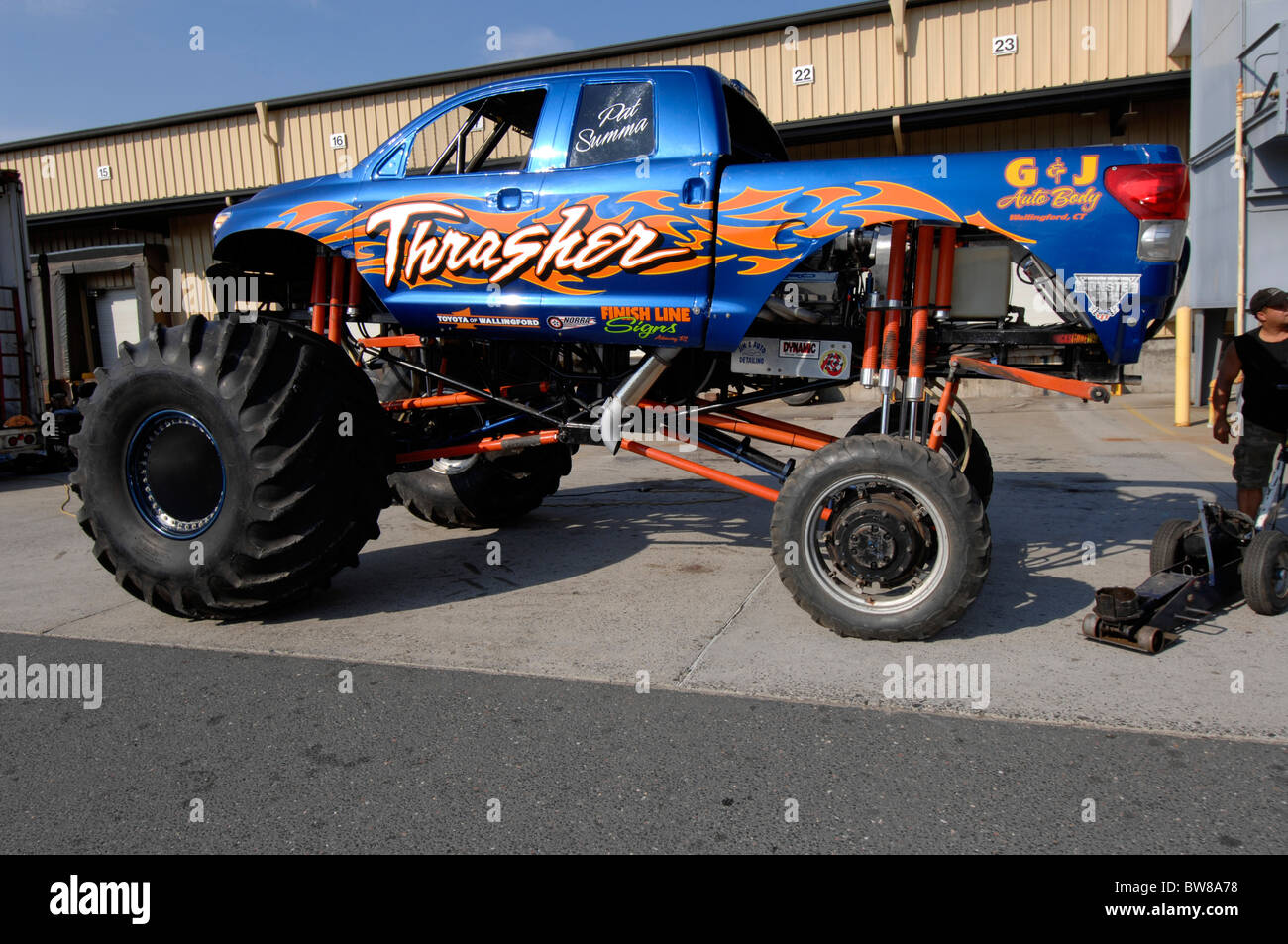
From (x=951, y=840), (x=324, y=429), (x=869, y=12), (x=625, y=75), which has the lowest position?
(x=951, y=840)

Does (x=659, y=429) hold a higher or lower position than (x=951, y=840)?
higher

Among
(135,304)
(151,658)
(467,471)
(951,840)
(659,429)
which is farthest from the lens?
(135,304)

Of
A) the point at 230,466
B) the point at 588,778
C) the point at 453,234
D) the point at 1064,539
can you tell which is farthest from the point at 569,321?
the point at 1064,539

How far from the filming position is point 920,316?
4.39 m

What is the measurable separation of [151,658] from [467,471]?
278 cm

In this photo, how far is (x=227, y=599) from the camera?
4.81m

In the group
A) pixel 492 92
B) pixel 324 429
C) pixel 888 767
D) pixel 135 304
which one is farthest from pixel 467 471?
pixel 135 304

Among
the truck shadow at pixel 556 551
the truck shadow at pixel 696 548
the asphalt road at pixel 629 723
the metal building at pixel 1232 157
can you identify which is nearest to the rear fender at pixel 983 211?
the truck shadow at pixel 696 548

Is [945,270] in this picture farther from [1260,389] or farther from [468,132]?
[468,132]

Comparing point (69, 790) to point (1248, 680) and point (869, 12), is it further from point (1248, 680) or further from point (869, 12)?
point (869, 12)

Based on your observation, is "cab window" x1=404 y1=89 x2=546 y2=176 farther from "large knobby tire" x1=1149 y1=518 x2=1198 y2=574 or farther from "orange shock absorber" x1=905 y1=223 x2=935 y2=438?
"large knobby tire" x1=1149 y1=518 x2=1198 y2=574

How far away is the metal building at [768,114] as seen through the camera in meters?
14.1

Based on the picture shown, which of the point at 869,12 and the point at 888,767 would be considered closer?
the point at 888,767

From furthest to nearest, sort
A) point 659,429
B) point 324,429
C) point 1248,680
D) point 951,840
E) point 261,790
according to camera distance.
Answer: point 659,429 < point 324,429 < point 1248,680 < point 261,790 < point 951,840
